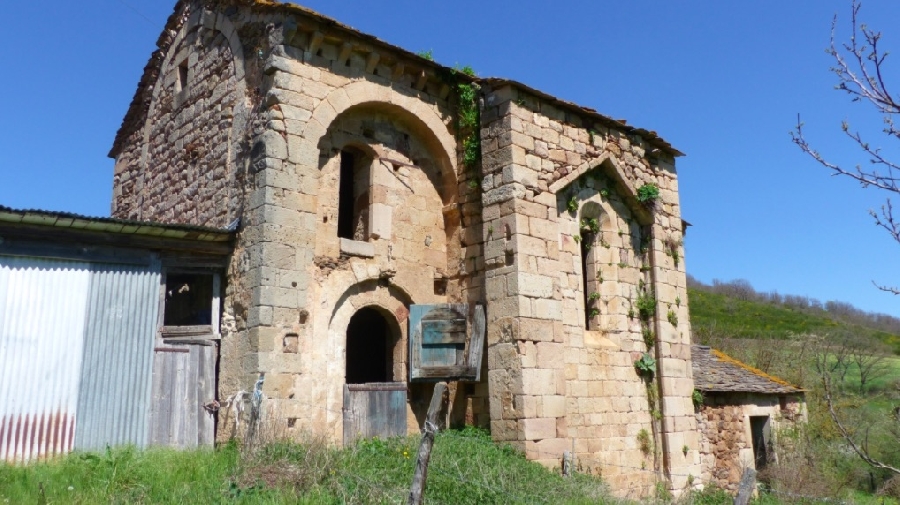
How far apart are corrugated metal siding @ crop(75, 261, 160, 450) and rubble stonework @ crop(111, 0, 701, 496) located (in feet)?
2.98

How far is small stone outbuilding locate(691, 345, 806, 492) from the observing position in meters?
12.6

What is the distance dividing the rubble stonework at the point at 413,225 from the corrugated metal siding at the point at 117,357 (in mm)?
907

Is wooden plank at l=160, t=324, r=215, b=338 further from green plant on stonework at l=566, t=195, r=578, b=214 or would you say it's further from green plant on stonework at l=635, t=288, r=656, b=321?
green plant on stonework at l=635, t=288, r=656, b=321

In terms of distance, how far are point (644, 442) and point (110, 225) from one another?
312 inches

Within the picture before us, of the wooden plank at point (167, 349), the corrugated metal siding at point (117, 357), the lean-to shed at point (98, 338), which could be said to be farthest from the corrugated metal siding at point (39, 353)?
the wooden plank at point (167, 349)

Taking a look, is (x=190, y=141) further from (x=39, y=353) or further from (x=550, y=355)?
(x=550, y=355)

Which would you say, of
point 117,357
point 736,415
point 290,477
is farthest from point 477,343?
point 736,415

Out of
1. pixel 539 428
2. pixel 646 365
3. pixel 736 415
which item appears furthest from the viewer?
pixel 736 415

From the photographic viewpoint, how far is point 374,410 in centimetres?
909

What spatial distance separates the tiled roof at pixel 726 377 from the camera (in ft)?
42.9

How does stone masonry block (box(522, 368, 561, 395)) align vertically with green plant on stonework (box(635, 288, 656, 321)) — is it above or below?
below

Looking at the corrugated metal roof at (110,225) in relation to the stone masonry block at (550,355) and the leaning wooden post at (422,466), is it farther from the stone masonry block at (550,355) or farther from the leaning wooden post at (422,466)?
the stone masonry block at (550,355)

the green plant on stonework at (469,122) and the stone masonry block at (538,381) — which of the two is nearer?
the stone masonry block at (538,381)

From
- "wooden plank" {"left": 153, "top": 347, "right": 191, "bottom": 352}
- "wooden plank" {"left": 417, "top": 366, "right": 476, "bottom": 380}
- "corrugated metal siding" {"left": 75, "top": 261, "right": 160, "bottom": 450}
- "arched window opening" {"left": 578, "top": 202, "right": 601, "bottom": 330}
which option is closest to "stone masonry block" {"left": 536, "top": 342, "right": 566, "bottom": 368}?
"wooden plank" {"left": 417, "top": 366, "right": 476, "bottom": 380}
